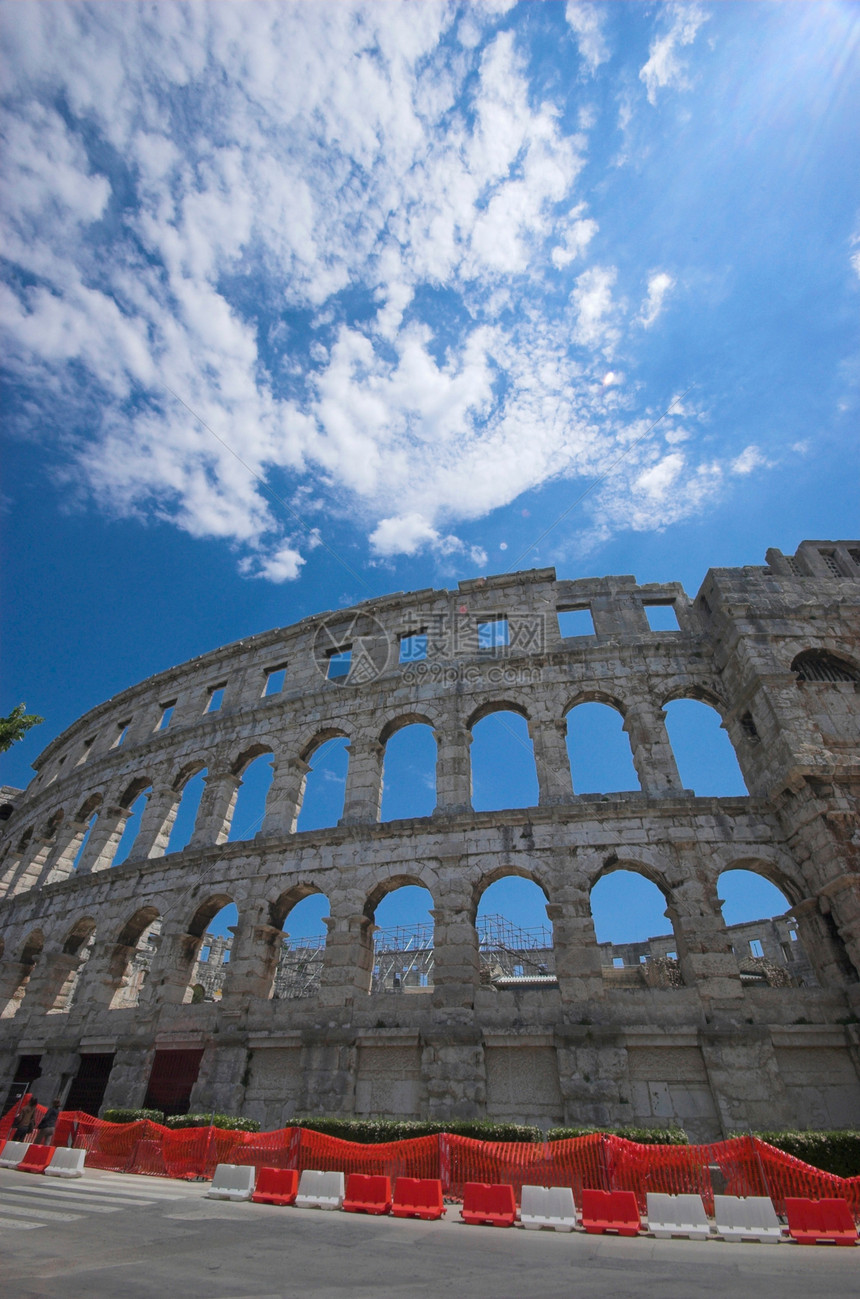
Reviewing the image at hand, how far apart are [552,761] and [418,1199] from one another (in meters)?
8.81

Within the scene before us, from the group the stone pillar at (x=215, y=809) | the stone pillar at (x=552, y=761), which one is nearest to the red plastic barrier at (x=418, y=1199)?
the stone pillar at (x=552, y=761)

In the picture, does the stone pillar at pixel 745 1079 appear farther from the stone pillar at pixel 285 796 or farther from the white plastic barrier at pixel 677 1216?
the stone pillar at pixel 285 796

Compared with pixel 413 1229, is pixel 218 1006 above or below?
above

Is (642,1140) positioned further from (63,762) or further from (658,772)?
(63,762)

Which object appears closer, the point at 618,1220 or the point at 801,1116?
the point at 618,1220

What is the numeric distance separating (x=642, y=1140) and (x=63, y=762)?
26780 millimetres

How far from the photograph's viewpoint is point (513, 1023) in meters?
11.3

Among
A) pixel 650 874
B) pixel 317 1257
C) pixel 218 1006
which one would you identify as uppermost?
pixel 650 874

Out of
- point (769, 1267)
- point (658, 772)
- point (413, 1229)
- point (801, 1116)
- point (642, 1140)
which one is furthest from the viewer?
point (658, 772)

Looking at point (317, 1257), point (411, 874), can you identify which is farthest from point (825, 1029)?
point (317, 1257)

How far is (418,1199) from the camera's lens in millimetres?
7160

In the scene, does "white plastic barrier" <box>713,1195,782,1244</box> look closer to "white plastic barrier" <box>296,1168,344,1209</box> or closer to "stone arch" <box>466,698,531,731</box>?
"white plastic barrier" <box>296,1168,344,1209</box>

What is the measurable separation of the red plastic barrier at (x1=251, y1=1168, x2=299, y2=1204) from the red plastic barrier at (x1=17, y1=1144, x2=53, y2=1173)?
4537 millimetres

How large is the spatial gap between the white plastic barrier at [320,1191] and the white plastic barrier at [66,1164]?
171 inches
